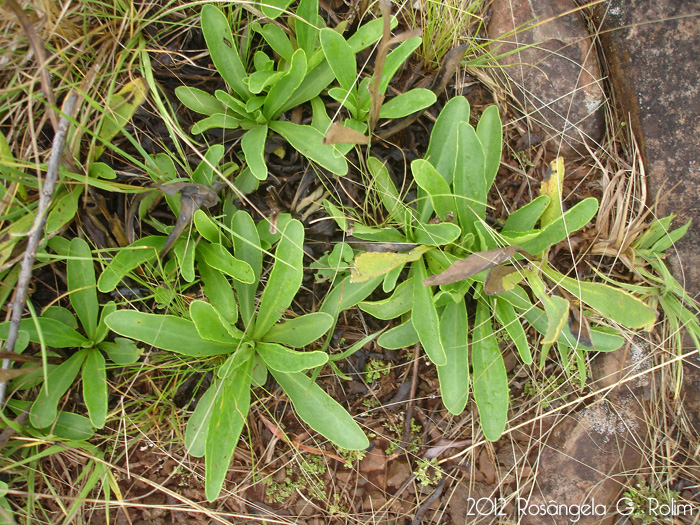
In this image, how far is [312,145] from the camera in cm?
202

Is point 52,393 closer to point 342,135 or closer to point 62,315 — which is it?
point 62,315

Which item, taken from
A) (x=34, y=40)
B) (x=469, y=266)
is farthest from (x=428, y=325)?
(x=34, y=40)

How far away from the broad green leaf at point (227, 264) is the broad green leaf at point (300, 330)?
250mm

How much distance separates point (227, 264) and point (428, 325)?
2.78 ft

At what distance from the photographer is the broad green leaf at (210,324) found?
1.85m

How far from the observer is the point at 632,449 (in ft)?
7.72

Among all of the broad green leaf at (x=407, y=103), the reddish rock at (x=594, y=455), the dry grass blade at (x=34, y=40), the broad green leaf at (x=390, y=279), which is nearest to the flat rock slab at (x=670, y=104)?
the reddish rock at (x=594, y=455)

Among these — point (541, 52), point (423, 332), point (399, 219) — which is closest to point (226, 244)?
point (399, 219)

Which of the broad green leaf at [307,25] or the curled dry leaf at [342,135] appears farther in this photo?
the broad green leaf at [307,25]

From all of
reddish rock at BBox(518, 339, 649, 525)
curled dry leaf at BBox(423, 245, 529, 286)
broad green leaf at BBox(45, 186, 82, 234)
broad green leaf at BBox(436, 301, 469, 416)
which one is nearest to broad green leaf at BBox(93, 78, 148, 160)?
broad green leaf at BBox(45, 186, 82, 234)

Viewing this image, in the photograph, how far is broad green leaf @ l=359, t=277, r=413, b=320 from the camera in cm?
206

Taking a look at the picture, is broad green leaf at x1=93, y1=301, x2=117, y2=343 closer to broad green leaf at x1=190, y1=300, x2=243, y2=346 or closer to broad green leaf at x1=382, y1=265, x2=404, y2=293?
broad green leaf at x1=190, y1=300, x2=243, y2=346

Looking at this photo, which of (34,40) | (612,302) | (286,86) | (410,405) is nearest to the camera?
(34,40)

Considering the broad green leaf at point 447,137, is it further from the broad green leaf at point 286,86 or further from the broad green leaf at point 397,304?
the broad green leaf at point 286,86
